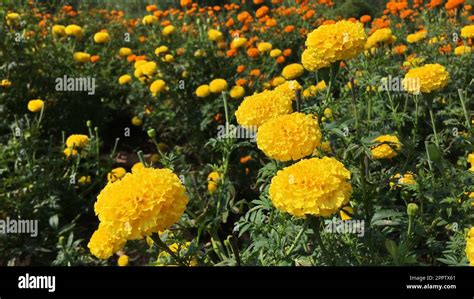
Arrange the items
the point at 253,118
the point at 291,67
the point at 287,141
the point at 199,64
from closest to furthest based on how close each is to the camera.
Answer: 1. the point at 287,141
2. the point at 253,118
3. the point at 291,67
4. the point at 199,64

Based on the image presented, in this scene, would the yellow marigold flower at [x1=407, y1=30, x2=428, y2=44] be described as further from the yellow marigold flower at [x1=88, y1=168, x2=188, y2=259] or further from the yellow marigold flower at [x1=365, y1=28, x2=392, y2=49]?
the yellow marigold flower at [x1=88, y1=168, x2=188, y2=259]

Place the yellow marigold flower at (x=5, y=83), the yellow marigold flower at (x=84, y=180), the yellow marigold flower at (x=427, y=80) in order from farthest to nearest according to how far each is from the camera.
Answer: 1. the yellow marigold flower at (x=5, y=83)
2. the yellow marigold flower at (x=84, y=180)
3. the yellow marigold flower at (x=427, y=80)

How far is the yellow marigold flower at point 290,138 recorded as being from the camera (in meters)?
1.34

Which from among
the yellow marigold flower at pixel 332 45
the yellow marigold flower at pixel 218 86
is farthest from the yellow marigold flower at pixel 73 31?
the yellow marigold flower at pixel 332 45

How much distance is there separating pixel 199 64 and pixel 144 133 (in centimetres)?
94

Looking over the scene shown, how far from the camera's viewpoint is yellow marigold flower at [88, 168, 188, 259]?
1178 millimetres

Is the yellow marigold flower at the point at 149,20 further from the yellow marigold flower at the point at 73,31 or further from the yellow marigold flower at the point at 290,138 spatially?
the yellow marigold flower at the point at 290,138

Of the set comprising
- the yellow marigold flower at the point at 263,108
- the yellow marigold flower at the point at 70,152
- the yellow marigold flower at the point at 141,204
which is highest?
the yellow marigold flower at the point at 263,108

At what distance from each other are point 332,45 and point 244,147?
82.4 inches

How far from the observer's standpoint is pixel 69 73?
4.52m

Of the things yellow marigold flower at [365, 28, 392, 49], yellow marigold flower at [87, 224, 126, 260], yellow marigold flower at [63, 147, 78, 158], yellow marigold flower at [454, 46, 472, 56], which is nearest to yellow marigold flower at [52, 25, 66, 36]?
yellow marigold flower at [63, 147, 78, 158]

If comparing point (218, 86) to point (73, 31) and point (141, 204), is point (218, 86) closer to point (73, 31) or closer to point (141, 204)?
point (73, 31)

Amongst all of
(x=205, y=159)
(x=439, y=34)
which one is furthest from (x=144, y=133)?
(x=439, y=34)
